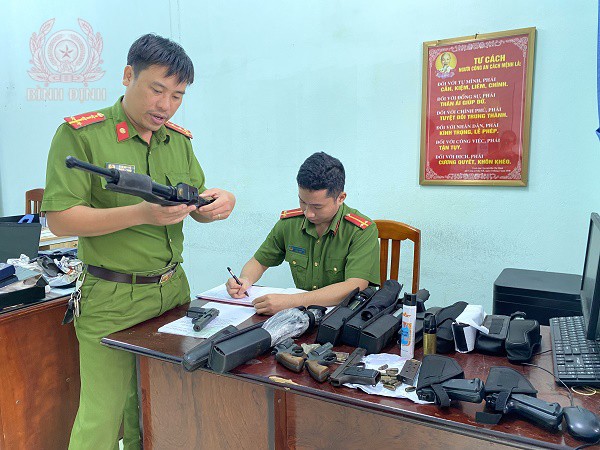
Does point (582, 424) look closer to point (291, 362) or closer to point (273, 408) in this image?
point (291, 362)

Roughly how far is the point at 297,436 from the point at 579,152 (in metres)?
1.79

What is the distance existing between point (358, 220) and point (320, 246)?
0.62 ft

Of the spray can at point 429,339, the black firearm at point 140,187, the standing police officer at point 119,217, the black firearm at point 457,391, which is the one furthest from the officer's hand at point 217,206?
the black firearm at point 457,391

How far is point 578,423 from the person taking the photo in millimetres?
868

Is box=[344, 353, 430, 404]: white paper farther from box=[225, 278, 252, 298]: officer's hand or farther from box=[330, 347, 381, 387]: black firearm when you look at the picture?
box=[225, 278, 252, 298]: officer's hand

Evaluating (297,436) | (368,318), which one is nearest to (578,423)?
(368,318)

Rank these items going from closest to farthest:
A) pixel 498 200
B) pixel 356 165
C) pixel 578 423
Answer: pixel 578 423 → pixel 498 200 → pixel 356 165

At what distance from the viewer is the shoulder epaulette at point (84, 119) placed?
1308 mm

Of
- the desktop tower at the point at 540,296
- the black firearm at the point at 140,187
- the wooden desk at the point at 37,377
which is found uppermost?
the black firearm at the point at 140,187

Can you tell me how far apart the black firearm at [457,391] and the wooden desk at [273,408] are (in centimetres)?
2

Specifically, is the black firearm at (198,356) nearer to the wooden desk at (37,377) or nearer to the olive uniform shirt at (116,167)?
the olive uniform shirt at (116,167)

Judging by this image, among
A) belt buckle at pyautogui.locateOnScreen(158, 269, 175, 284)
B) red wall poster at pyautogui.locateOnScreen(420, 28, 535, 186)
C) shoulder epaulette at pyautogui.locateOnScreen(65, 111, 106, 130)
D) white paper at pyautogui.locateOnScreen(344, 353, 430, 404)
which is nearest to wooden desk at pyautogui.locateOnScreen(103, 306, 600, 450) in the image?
white paper at pyautogui.locateOnScreen(344, 353, 430, 404)

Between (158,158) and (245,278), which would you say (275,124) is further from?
(158,158)

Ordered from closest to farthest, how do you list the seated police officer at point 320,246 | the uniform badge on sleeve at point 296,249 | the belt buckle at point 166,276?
the belt buckle at point 166,276 → the seated police officer at point 320,246 → the uniform badge on sleeve at point 296,249
